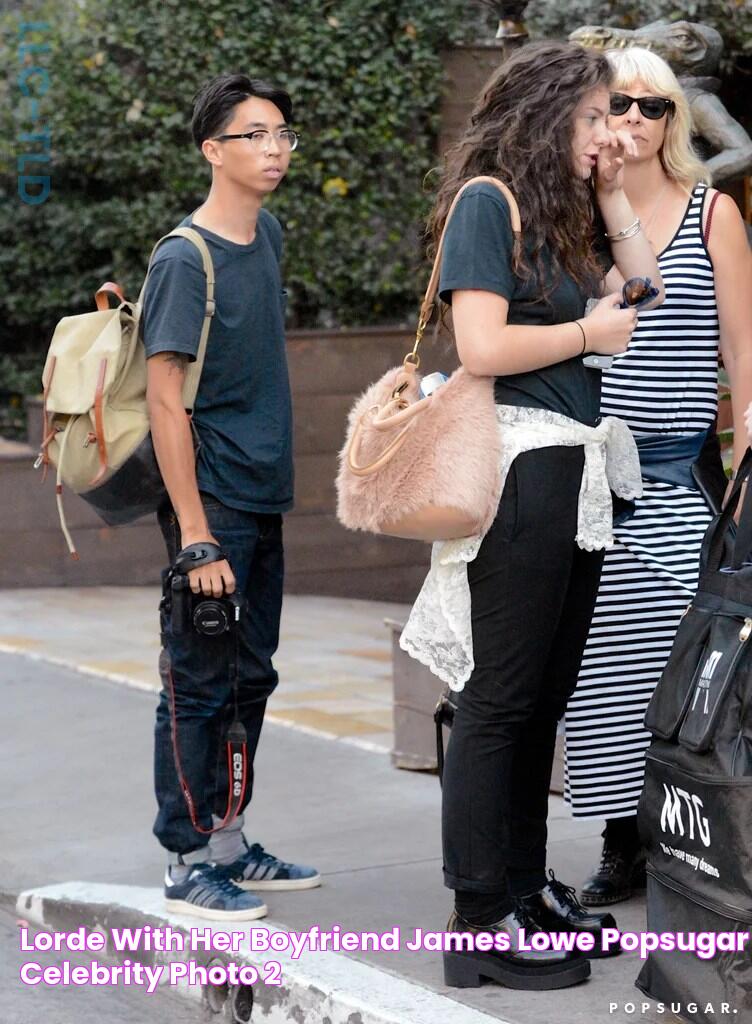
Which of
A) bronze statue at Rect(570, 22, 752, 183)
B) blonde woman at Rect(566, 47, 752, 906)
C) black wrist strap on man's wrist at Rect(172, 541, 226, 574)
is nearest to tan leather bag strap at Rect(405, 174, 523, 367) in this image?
blonde woman at Rect(566, 47, 752, 906)

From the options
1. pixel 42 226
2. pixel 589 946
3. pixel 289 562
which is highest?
pixel 42 226

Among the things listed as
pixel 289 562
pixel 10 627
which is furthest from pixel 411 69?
pixel 10 627

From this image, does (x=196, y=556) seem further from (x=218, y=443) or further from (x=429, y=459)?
(x=429, y=459)

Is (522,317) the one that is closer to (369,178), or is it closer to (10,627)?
(10,627)

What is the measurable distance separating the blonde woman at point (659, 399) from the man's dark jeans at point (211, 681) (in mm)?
814

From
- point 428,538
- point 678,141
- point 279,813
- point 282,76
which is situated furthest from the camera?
point 282,76

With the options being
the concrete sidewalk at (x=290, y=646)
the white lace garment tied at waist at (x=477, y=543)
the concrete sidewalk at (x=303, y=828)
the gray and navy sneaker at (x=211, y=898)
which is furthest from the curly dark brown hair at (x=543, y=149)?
the concrete sidewalk at (x=290, y=646)

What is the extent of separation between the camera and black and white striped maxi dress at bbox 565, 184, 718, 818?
12.4 feet

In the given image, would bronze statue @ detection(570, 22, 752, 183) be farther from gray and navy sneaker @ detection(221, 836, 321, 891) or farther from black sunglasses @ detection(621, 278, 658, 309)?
gray and navy sneaker @ detection(221, 836, 321, 891)

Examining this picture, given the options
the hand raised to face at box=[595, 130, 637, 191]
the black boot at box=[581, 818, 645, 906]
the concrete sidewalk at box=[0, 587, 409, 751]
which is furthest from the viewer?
the concrete sidewalk at box=[0, 587, 409, 751]

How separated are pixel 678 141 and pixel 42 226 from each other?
773 centimetres

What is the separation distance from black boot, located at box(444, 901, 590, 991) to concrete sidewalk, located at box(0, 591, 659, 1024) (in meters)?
0.03

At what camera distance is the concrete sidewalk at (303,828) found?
340 centimetres

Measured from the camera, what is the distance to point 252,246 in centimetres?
398
